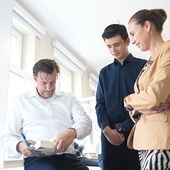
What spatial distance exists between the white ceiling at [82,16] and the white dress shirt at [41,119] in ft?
5.50

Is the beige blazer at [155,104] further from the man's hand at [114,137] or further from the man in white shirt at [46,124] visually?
the man in white shirt at [46,124]

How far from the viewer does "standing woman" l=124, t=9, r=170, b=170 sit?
33.5 inches

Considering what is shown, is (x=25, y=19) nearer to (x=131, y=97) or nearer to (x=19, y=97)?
(x=19, y=97)

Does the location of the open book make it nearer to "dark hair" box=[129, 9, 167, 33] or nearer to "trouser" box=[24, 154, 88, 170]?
"trouser" box=[24, 154, 88, 170]

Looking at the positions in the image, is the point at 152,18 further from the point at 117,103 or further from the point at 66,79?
the point at 66,79

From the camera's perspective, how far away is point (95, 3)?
2.73 metres

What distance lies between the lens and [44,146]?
1.04 meters

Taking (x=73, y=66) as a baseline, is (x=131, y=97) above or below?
below

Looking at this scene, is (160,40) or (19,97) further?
(19,97)

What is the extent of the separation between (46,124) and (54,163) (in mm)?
218

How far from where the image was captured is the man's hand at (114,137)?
4.06 ft

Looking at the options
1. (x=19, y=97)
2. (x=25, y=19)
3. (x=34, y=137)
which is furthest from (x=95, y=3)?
(x=34, y=137)

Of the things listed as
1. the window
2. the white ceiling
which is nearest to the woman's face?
the white ceiling

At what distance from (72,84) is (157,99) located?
3.58m
